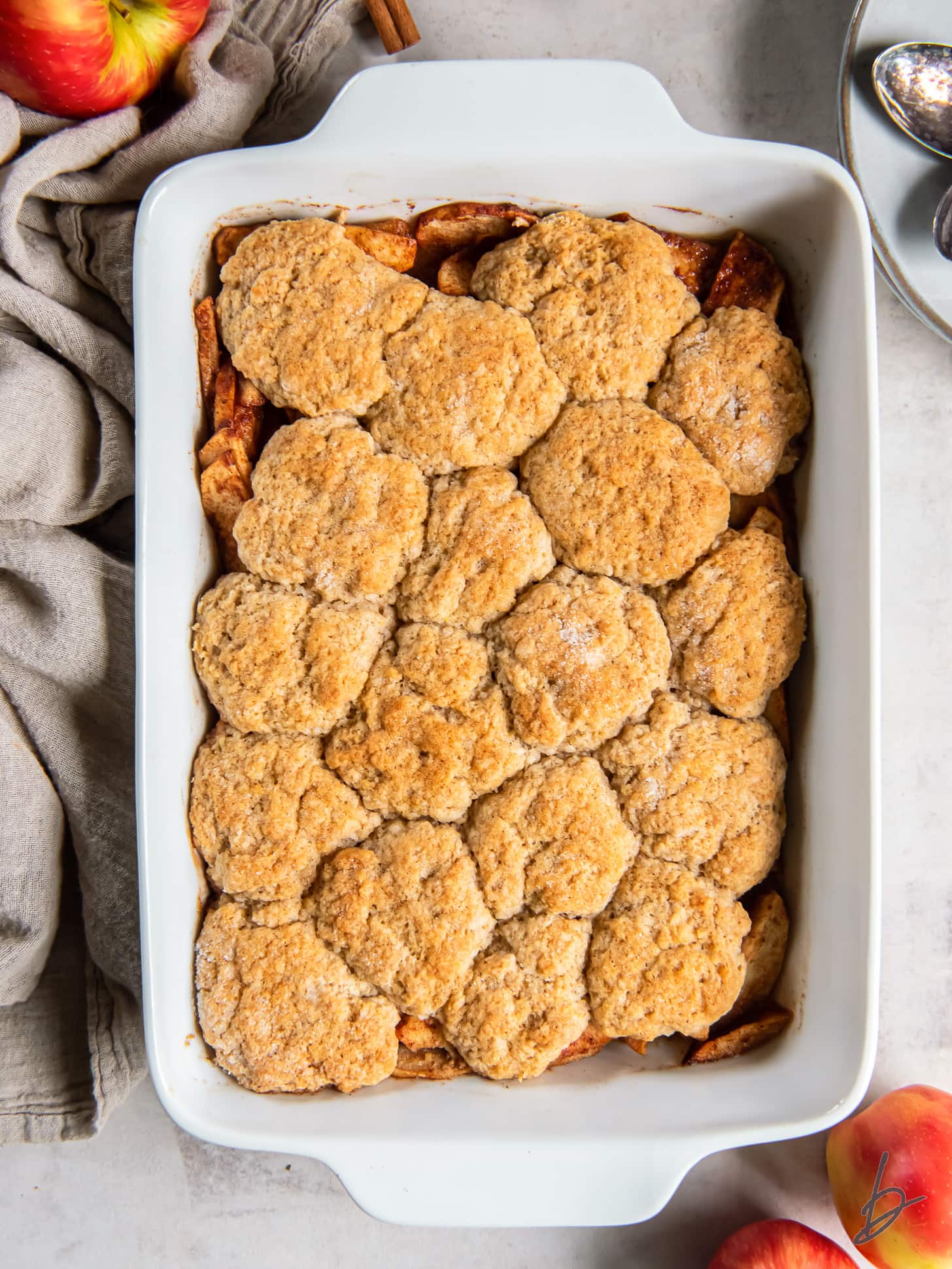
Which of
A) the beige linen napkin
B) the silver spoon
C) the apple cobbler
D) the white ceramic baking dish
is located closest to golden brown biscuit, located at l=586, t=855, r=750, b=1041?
the apple cobbler

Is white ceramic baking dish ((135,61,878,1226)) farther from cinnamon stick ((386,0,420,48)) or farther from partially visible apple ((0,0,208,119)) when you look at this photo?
cinnamon stick ((386,0,420,48))

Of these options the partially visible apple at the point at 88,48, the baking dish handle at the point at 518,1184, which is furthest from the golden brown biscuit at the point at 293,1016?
the partially visible apple at the point at 88,48

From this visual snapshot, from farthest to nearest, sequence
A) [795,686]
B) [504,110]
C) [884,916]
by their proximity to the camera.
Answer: [884,916], [795,686], [504,110]

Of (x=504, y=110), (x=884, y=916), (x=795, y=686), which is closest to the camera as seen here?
(x=504, y=110)

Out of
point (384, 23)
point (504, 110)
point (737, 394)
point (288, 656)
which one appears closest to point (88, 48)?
point (384, 23)

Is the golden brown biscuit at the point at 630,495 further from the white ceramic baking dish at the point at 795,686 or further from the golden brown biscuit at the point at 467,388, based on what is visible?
the white ceramic baking dish at the point at 795,686

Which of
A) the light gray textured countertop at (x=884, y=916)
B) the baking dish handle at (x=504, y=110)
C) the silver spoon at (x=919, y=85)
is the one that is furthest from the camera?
the light gray textured countertop at (x=884, y=916)

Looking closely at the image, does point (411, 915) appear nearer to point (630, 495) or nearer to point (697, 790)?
point (697, 790)

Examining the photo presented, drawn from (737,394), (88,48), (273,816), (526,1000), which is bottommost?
(526,1000)
